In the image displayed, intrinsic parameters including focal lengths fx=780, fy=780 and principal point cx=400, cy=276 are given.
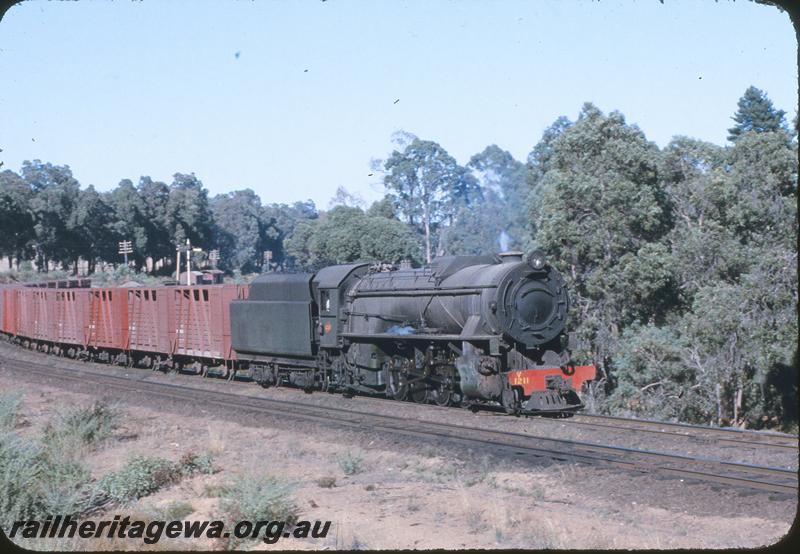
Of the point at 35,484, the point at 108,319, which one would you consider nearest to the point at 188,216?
the point at 108,319

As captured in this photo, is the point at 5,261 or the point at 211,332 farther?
the point at 5,261

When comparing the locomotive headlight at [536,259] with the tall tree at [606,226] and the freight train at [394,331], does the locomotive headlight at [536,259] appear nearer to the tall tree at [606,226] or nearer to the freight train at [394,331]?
the freight train at [394,331]

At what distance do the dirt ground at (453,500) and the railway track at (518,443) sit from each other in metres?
0.47

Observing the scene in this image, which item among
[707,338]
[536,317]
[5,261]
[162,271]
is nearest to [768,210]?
[707,338]

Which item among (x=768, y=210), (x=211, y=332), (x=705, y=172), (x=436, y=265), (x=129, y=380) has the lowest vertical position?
(x=129, y=380)

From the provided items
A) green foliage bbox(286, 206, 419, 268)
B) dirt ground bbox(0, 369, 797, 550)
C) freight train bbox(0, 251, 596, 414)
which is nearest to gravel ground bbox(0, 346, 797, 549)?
dirt ground bbox(0, 369, 797, 550)

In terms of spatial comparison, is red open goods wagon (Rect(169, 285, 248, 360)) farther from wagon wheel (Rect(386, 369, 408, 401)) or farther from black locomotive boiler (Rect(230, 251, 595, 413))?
wagon wheel (Rect(386, 369, 408, 401))

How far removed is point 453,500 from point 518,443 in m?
3.75

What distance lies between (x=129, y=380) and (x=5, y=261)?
A: 108 metres

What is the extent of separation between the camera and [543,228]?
104ft

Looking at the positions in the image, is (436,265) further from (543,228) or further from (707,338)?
(543,228)

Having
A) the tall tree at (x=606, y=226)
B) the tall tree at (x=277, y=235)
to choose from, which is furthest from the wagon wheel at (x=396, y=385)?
the tall tree at (x=277, y=235)

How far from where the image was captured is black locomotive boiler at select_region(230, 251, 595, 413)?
54.4ft

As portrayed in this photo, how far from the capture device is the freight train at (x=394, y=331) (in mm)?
16641
